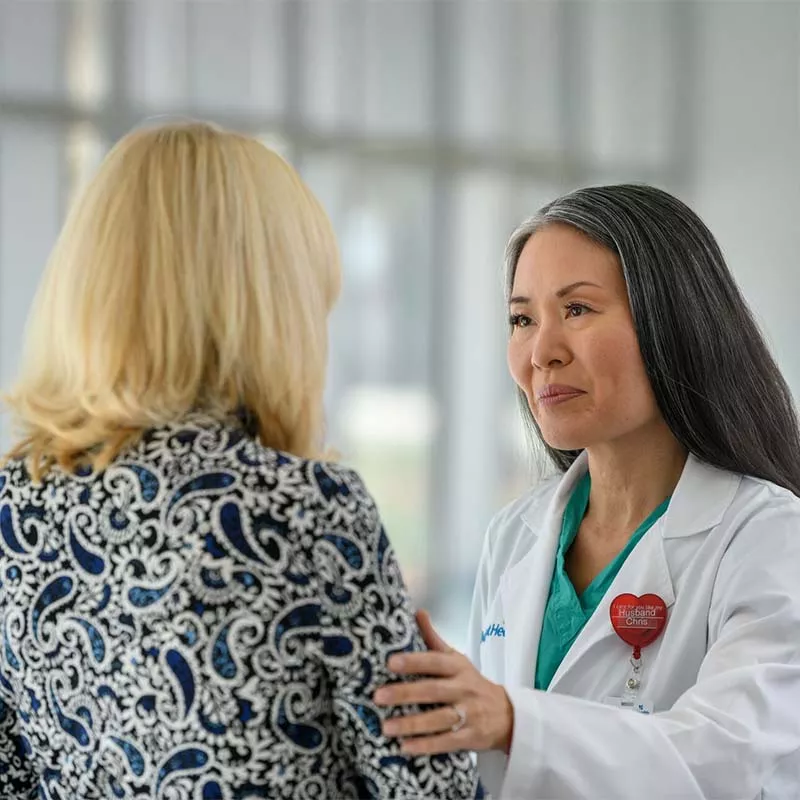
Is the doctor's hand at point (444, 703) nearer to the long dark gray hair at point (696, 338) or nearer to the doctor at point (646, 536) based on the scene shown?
the doctor at point (646, 536)

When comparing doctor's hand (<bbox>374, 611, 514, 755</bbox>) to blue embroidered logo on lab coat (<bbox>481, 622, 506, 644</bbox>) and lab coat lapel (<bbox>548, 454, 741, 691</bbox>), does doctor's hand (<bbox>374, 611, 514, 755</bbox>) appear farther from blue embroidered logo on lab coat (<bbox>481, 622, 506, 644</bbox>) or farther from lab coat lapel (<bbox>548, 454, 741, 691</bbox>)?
blue embroidered logo on lab coat (<bbox>481, 622, 506, 644</bbox>)

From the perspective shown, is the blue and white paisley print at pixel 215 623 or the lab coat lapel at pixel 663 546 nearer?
the blue and white paisley print at pixel 215 623

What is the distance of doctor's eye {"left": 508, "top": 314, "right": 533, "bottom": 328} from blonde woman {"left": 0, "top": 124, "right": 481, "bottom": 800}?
60cm

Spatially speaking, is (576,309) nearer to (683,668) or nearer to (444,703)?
(683,668)

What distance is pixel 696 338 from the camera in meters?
1.62

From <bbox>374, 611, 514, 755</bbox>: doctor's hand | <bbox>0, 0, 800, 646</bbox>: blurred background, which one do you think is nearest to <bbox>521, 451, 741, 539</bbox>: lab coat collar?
<bbox>374, 611, 514, 755</bbox>: doctor's hand

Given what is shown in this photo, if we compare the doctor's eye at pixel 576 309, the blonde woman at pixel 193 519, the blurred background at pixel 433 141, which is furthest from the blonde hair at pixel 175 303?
the blurred background at pixel 433 141

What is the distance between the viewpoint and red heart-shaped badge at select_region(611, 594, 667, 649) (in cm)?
156

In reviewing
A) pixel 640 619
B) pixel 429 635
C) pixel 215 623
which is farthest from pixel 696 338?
pixel 215 623

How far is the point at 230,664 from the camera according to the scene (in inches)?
41.3

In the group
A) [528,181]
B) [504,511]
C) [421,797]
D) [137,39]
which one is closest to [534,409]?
[504,511]

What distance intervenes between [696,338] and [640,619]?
40 cm

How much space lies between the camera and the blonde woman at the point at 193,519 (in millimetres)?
1058

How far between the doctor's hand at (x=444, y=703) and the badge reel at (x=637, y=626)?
0.31 metres
